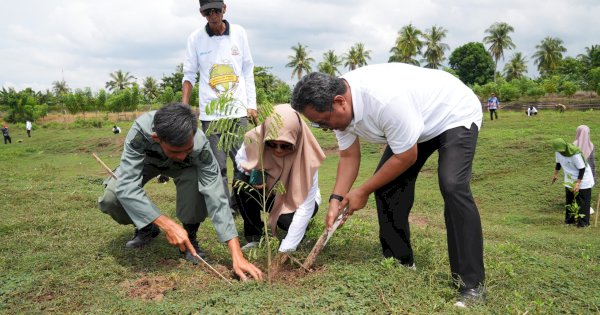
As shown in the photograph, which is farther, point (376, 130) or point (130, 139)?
point (130, 139)

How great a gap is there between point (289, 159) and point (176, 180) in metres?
0.92

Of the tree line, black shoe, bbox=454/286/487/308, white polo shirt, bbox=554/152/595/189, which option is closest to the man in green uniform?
black shoe, bbox=454/286/487/308

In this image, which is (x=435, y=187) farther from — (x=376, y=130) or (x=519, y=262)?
(x=376, y=130)

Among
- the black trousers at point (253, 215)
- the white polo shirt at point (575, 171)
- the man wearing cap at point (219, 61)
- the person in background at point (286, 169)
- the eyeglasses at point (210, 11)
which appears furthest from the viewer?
the white polo shirt at point (575, 171)

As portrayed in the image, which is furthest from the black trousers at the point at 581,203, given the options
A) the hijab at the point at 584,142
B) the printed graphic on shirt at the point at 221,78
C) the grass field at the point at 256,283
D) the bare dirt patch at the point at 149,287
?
the bare dirt patch at the point at 149,287

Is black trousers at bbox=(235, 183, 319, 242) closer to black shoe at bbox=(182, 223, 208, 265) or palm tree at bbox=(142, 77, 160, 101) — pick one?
black shoe at bbox=(182, 223, 208, 265)

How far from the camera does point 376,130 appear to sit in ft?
9.27

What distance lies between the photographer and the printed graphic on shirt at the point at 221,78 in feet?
16.0

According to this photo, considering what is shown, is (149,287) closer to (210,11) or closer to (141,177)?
(141,177)

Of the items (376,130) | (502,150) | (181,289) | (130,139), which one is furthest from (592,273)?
(502,150)

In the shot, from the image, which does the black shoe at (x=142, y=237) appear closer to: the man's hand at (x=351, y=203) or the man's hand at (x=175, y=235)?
the man's hand at (x=175, y=235)

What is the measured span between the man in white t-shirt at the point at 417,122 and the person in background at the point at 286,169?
28.2 inches

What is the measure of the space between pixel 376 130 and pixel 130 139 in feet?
5.73

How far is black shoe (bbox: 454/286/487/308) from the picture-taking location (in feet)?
9.15
